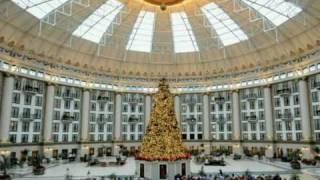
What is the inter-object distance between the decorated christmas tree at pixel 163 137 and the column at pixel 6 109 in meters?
24.8

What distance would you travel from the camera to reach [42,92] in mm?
49844

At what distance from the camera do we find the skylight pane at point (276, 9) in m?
40.8

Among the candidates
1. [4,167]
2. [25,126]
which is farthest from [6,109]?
[4,167]

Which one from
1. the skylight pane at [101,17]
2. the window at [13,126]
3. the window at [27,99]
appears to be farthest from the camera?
the window at [27,99]

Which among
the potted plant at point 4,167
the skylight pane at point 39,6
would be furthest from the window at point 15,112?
the skylight pane at point 39,6

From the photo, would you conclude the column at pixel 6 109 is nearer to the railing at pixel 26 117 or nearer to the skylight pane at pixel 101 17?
the railing at pixel 26 117

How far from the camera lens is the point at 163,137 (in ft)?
90.8

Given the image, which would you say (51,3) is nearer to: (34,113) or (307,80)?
(34,113)

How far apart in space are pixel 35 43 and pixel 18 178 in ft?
80.4

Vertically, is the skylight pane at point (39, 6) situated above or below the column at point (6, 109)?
above

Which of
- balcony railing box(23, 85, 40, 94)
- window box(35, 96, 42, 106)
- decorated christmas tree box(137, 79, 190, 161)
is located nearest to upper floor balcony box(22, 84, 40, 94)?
balcony railing box(23, 85, 40, 94)

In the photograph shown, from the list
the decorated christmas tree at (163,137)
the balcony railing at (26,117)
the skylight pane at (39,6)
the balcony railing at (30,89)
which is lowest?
the decorated christmas tree at (163,137)

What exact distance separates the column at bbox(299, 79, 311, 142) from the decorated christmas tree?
2641 centimetres

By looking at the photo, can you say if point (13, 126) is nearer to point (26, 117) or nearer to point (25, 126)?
point (25, 126)
